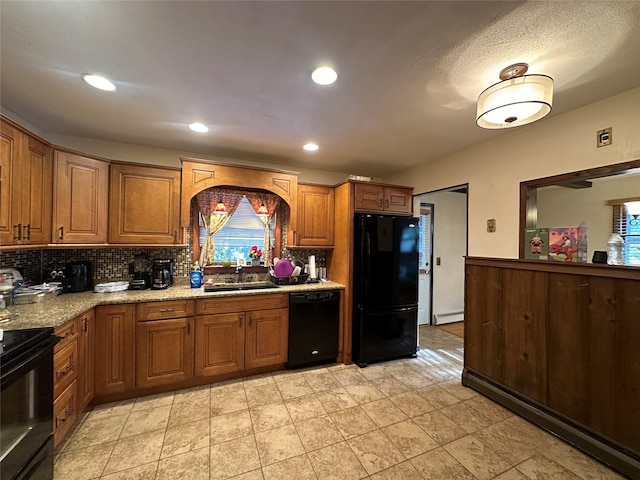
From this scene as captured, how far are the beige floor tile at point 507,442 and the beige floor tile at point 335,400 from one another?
999 millimetres

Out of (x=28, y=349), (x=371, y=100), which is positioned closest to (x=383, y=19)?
(x=371, y=100)

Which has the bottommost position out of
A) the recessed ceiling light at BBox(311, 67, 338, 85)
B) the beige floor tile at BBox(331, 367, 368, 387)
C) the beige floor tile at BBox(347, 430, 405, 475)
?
the beige floor tile at BBox(331, 367, 368, 387)

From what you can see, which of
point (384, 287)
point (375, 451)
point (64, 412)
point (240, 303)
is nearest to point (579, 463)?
point (375, 451)

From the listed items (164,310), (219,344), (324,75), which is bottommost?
(219,344)

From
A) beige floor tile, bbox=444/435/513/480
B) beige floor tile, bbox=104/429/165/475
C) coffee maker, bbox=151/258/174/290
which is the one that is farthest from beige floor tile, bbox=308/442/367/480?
coffee maker, bbox=151/258/174/290

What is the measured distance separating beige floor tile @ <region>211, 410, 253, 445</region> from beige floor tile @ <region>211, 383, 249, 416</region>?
0.07 m

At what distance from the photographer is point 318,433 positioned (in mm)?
1915

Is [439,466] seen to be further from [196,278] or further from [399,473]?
[196,278]

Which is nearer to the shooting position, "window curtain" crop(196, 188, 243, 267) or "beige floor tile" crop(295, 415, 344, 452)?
"beige floor tile" crop(295, 415, 344, 452)

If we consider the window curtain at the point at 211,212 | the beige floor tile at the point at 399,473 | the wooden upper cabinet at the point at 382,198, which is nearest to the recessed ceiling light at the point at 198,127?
the window curtain at the point at 211,212

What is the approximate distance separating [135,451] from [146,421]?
0.32 metres

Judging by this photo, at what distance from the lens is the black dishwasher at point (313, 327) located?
9.31 feet

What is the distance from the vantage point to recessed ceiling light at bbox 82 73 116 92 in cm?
163

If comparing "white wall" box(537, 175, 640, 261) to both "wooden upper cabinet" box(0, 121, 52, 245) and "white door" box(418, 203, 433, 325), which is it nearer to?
"white door" box(418, 203, 433, 325)
